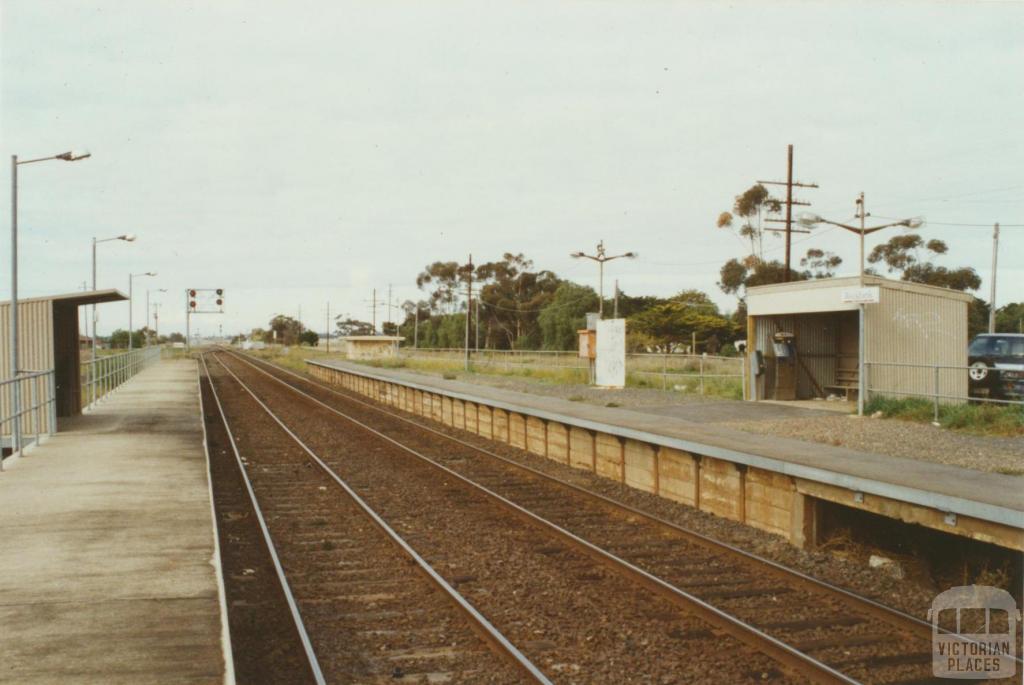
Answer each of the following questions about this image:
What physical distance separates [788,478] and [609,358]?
54.9 feet

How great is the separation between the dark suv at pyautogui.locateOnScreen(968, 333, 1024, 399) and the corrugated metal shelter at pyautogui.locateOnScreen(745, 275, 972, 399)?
1442 millimetres

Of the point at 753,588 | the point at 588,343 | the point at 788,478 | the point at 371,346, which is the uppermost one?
the point at 588,343

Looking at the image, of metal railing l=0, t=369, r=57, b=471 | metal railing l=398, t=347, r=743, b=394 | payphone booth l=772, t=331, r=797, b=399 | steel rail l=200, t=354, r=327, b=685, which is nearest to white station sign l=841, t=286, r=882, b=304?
payphone booth l=772, t=331, r=797, b=399

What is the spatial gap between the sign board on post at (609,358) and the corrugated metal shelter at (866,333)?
5397mm

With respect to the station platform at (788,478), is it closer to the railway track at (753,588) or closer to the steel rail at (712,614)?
the railway track at (753,588)

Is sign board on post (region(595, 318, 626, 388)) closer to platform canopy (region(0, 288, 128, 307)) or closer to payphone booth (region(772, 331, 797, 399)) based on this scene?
payphone booth (region(772, 331, 797, 399))

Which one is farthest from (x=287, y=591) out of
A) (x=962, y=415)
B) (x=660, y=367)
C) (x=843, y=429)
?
(x=660, y=367)

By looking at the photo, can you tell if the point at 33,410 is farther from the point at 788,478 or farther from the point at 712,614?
the point at 712,614

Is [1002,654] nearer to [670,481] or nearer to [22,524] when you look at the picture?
[670,481]

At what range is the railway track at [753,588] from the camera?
6.39m

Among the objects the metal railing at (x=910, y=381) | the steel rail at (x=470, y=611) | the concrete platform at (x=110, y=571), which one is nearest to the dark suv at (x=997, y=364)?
the metal railing at (x=910, y=381)

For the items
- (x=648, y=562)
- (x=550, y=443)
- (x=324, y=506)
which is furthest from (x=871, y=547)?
(x=550, y=443)

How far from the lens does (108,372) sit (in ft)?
93.0

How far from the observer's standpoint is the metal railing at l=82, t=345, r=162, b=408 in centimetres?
2452
